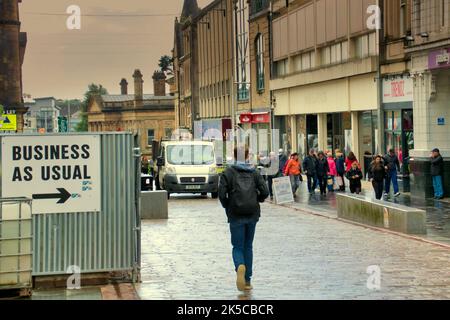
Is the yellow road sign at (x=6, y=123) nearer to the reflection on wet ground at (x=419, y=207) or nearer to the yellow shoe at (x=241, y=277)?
the reflection on wet ground at (x=419, y=207)

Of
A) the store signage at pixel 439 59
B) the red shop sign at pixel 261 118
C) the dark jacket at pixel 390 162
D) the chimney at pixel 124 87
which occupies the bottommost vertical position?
the dark jacket at pixel 390 162

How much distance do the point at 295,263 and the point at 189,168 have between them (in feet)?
67.1

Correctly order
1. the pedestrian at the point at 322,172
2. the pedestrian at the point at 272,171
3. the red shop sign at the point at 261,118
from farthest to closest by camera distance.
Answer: the red shop sign at the point at 261,118 < the pedestrian at the point at 322,172 < the pedestrian at the point at 272,171

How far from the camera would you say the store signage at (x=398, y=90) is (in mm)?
33500

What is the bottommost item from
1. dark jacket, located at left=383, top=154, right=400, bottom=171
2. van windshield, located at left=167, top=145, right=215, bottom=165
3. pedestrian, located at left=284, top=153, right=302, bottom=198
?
pedestrian, located at left=284, top=153, right=302, bottom=198

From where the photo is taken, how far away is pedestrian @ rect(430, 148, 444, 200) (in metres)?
28.5

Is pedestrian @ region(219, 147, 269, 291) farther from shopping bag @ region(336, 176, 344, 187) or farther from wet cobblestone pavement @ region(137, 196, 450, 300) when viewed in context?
shopping bag @ region(336, 176, 344, 187)

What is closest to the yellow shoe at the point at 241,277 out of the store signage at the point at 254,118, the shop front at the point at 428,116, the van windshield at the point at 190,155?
the shop front at the point at 428,116

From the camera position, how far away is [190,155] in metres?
35.1

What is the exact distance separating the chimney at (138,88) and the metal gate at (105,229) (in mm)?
127248

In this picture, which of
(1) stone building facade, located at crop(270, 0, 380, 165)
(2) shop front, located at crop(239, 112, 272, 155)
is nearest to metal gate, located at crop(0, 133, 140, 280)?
(1) stone building facade, located at crop(270, 0, 380, 165)

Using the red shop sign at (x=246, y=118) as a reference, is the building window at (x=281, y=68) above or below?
above

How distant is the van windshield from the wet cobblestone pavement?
12.8 meters
